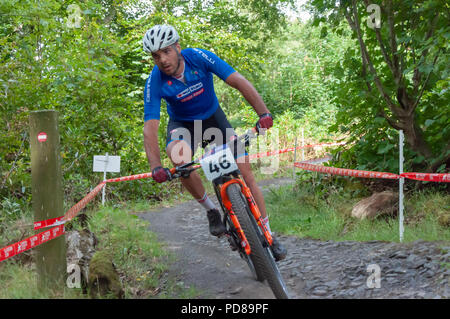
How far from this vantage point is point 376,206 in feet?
18.5

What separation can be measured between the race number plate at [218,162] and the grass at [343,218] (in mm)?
Answer: 2391

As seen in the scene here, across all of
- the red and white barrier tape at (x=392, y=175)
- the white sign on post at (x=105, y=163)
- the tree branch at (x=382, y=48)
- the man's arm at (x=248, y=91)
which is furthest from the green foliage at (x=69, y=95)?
the tree branch at (x=382, y=48)

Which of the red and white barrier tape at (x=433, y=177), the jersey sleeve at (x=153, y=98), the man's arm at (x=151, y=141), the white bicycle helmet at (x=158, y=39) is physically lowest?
the red and white barrier tape at (x=433, y=177)

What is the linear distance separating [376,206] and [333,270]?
198cm

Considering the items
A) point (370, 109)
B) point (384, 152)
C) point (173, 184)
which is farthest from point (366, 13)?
point (173, 184)

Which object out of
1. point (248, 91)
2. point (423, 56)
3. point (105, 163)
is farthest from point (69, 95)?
point (423, 56)

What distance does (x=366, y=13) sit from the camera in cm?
607

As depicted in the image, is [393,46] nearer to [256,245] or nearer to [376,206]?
[376,206]

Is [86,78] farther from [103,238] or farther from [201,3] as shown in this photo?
[201,3]

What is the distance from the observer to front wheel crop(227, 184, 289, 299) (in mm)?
2969

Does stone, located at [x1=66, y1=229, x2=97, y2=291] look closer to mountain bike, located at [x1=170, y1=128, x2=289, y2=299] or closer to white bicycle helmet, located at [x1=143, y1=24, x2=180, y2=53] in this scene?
mountain bike, located at [x1=170, y1=128, x2=289, y2=299]

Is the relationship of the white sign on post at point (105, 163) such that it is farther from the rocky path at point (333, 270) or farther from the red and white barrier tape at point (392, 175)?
the red and white barrier tape at point (392, 175)

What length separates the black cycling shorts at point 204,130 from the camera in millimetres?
3873

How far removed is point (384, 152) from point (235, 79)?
3615mm
